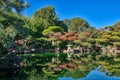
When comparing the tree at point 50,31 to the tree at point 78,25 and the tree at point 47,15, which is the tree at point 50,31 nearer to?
the tree at point 47,15

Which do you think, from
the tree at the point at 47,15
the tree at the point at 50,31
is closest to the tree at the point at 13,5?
the tree at the point at 50,31

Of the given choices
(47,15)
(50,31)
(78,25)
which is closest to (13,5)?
(50,31)

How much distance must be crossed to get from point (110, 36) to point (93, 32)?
4.94 metres

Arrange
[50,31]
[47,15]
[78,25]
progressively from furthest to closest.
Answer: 1. [78,25]
2. [47,15]
3. [50,31]

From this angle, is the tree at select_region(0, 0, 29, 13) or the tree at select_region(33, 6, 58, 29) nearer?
the tree at select_region(0, 0, 29, 13)

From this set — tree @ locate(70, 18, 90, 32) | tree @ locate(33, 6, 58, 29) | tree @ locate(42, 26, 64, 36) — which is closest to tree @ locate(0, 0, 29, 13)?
tree @ locate(42, 26, 64, 36)

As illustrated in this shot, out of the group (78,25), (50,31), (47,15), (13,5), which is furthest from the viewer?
(78,25)

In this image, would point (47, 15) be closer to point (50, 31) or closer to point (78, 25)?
point (50, 31)

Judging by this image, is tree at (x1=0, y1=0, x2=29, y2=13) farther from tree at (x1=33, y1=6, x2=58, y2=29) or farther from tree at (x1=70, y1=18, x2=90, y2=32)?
tree at (x1=70, y1=18, x2=90, y2=32)

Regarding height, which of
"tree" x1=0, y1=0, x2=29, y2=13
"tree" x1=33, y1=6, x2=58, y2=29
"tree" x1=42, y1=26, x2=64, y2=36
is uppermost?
"tree" x1=33, y1=6, x2=58, y2=29

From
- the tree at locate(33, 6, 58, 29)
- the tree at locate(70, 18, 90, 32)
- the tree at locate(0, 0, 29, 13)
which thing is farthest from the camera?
the tree at locate(70, 18, 90, 32)

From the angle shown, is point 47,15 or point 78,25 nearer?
point 47,15

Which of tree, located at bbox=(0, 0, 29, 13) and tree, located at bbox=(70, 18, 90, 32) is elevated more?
tree, located at bbox=(70, 18, 90, 32)

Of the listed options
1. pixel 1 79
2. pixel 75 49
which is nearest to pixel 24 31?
pixel 1 79
